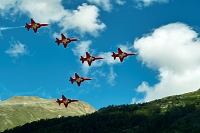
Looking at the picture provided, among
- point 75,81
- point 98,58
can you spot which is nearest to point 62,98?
point 75,81

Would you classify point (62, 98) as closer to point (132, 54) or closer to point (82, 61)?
point (82, 61)

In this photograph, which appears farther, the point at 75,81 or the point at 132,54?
the point at 75,81

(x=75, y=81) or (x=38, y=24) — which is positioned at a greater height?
(x=38, y=24)

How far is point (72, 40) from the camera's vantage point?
92625 mm

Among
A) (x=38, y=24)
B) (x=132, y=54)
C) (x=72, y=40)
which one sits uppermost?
(x=38, y=24)

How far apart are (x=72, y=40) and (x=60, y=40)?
11.7 ft

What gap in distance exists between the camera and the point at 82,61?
304 ft

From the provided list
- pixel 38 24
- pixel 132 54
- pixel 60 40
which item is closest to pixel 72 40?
pixel 60 40

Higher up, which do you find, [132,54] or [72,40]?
[72,40]

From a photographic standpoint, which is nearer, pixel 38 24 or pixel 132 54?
pixel 132 54

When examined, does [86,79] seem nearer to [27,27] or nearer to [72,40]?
[72,40]


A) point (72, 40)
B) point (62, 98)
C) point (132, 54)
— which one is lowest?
point (62, 98)

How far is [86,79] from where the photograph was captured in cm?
9156

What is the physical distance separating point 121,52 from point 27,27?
2642 centimetres
